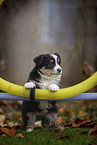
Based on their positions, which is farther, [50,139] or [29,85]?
[29,85]

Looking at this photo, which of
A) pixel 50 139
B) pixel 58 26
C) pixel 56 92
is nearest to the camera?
pixel 50 139

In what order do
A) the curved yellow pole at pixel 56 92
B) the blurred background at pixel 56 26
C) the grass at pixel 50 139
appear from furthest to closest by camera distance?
the blurred background at pixel 56 26 < the curved yellow pole at pixel 56 92 < the grass at pixel 50 139

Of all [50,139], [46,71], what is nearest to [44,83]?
[46,71]

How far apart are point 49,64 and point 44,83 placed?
17cm

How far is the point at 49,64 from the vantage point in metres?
1.66

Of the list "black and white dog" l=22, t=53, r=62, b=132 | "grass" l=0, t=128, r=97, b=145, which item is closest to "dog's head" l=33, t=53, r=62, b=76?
"black and white dog" l=22, t=53, r=62, b=132

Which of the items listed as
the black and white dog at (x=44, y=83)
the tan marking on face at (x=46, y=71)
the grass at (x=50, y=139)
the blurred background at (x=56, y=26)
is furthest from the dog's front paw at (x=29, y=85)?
the blurred background at (x=56, y=26)

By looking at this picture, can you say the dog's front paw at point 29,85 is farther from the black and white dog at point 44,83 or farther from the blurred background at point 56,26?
the blurred background at point 56,26

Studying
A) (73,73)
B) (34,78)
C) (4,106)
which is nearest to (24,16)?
(73,73)

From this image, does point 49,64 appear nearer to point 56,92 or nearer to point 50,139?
point 56,92

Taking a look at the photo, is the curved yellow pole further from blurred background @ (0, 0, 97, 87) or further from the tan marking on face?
blurred background @ (0, 0, 97, 87)

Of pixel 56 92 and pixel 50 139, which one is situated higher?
pixel 56 92

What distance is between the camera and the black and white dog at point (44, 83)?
65.3 inches

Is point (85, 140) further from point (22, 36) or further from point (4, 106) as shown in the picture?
point (22, 36)
